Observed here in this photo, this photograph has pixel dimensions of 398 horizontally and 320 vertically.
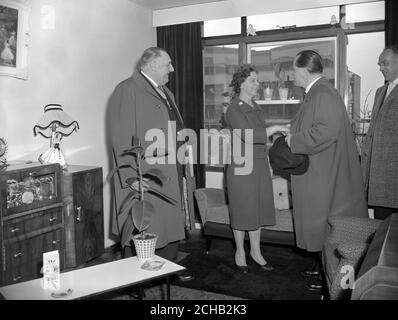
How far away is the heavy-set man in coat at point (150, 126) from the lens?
9.53 ft

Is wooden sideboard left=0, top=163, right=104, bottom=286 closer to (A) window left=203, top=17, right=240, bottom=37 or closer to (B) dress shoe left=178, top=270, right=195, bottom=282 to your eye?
(B) dress shoe left=178, top=270, right=195, bottom=282

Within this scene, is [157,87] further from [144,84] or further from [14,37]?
[14,37]

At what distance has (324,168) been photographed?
2990 millimetres

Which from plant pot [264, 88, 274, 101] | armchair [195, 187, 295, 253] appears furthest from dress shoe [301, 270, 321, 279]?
plant pot [264, 88, 274, 101]

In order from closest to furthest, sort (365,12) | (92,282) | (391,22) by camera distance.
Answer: (92,282)
(391,22)
(365,12)

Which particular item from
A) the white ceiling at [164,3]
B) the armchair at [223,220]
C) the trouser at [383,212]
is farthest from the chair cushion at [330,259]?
the white ceiling at [164,3]

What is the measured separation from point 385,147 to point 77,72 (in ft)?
9.00

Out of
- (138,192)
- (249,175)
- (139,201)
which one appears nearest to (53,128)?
(138,192)

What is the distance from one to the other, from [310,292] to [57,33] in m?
2.98

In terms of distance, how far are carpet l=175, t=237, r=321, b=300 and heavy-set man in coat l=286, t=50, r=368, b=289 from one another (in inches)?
16.4

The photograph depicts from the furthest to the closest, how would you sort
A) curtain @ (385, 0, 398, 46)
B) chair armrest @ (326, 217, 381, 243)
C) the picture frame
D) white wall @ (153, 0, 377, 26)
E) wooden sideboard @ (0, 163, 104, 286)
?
white wall @ (153, 0, 377, 26)
curtain @ (385, 0, 398, 46)
the picture frame
wooden sideboard @ (0, 163, 104, 286)
chair armrest @ (326, 217, 381, 243)

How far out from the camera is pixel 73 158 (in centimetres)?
412

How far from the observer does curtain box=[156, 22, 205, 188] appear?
508 cm
